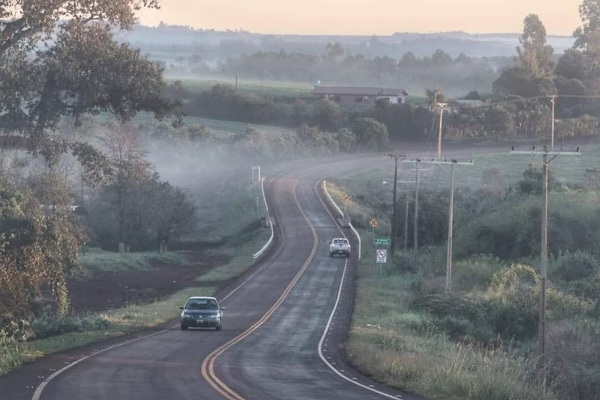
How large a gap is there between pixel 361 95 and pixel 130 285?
11028cm

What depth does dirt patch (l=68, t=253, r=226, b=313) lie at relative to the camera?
56.4m

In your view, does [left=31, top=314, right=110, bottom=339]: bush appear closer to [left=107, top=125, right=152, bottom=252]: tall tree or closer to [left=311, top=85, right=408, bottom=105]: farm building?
[left=107, top=125, right=152, bottom=252]: tall tree

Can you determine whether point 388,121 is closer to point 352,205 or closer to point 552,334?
point 352,205

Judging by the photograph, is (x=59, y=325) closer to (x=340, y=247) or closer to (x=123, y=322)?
(x=123, y=322)

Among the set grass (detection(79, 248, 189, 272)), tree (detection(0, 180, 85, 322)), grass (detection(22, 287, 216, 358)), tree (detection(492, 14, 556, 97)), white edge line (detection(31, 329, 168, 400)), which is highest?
tree (detection(492, 14, 556, 97))

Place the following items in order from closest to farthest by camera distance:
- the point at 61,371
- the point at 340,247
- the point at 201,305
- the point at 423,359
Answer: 1. the point at 61,371
2. the point at 423,359
3. the point at 201,305
4. the point at 340,247

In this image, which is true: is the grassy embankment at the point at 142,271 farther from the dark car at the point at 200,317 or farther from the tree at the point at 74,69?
the tree at the point at 74,69

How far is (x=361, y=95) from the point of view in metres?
172

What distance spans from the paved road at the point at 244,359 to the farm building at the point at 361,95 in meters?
101

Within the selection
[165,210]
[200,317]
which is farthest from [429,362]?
[165,210]

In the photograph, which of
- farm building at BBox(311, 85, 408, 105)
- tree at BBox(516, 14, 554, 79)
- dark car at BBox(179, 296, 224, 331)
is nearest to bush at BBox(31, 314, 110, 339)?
dark car at BBox(179, 296, 224, 331)

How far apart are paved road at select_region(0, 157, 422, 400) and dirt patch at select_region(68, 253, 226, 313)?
13.5 ft

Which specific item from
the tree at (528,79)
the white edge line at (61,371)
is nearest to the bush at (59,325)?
the white edge line at (61,371)

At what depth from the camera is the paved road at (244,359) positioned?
23984 millimetres
